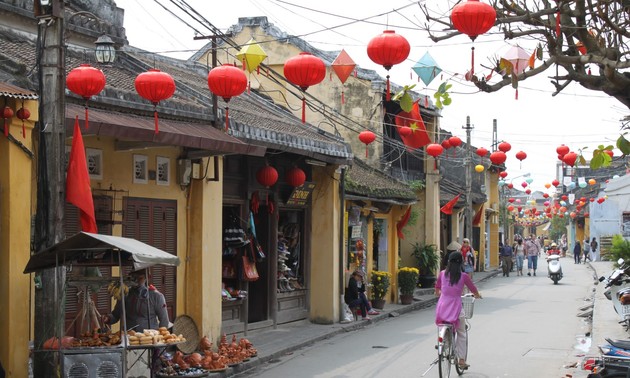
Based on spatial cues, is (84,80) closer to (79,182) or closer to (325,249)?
(79,182)

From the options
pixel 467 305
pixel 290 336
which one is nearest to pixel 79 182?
pixel 467 305

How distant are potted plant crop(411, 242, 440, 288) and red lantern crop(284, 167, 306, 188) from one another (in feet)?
40.3

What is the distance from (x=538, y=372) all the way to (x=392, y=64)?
568 centimetres

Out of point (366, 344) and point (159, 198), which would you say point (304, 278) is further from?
point (159, 198)

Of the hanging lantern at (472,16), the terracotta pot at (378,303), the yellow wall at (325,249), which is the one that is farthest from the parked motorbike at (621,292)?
the hanging lantern at (472,16)

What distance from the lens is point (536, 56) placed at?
9445 mm

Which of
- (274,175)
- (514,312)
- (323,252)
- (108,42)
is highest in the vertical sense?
(108,42)

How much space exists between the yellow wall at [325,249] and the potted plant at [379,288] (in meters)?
3.17

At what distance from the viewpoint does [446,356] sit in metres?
11.8

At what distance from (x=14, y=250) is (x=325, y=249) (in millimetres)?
11180

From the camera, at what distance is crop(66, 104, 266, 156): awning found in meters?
11.0

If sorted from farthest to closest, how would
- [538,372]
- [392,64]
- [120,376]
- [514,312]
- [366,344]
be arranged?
1. [514,312]
2. [366,344]
3. [538,372]
4. [392,64]
5. [120,376]

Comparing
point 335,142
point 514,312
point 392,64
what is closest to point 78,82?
point 392,64

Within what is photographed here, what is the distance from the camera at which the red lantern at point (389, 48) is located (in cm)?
1062
